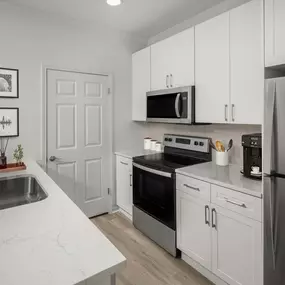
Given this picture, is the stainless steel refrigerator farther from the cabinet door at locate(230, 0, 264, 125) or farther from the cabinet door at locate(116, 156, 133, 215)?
the cabinet door at locate(116, 156, 133, 215)

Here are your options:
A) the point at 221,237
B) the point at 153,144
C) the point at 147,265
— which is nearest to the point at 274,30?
the point at 221,237

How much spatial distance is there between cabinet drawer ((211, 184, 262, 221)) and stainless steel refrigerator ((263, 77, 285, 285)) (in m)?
0.13

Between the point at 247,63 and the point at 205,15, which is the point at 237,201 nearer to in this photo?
the point at 247,63

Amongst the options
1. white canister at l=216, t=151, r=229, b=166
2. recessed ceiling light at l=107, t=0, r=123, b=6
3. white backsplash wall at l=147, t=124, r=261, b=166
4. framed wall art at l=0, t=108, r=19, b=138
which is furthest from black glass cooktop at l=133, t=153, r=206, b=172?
recessed ceiling light at l=107, t=0, r=123, b=6

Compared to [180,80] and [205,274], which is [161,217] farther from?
[180,80]

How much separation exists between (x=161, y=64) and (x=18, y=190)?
1998 millimetres

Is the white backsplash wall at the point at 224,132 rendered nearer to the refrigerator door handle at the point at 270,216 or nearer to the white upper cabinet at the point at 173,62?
the white upper cabinet at the point at 173,62

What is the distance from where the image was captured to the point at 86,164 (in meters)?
Answer: 3.11

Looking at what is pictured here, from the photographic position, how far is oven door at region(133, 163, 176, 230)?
227 cm

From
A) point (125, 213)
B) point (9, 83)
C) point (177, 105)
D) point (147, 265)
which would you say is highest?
point (9, 83)

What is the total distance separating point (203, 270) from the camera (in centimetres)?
207

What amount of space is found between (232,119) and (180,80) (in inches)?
30.5

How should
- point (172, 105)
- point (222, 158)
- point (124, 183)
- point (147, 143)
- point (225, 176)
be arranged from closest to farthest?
point (225, 176) → point (222, 158) → point (172, 105) → point (124, 183) → point (147, 143)

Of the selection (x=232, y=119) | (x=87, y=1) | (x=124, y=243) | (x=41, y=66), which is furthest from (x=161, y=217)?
(x=87, y=1)
